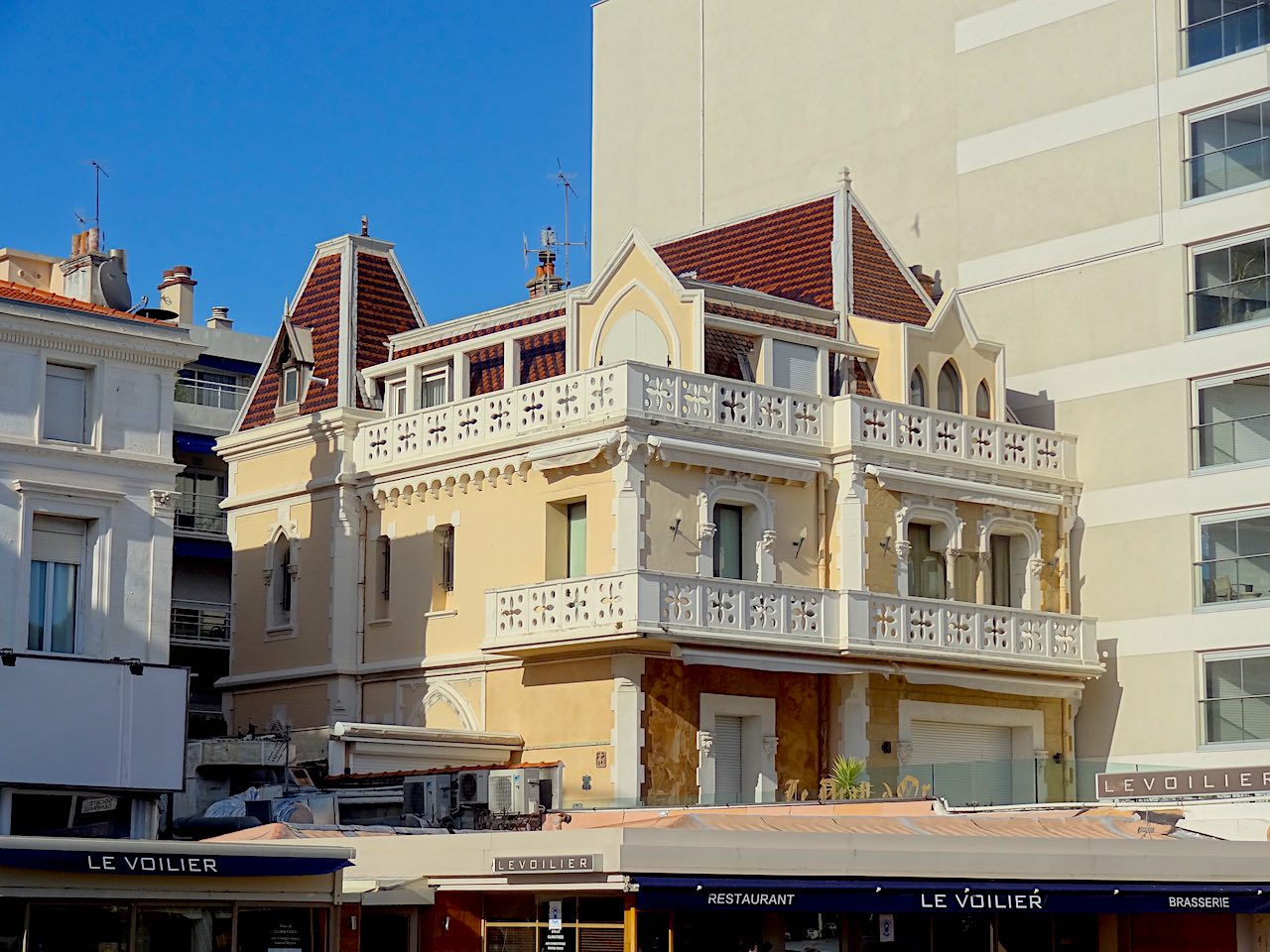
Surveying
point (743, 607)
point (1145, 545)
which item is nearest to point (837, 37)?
point (1145, 545)

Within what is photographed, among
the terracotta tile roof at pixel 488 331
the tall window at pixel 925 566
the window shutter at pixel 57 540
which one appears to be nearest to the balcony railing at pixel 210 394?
the terracotta tile roof at pixel 488 331

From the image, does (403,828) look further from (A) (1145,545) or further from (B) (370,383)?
(A) (1145,545)

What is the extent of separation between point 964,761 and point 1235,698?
18.0 feet

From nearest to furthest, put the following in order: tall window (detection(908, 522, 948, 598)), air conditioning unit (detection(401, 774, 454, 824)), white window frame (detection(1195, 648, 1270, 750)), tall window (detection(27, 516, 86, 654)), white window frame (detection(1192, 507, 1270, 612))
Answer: tall window (detection(27, 516, 86, 654)), air conditioning unit (detection(401, 774, 454, 824)), white window frame (detection(1195, 648, 1270, 750)), white window frame (detection(1192, 507, 1270, 612)), tall window (detection(908, 522, 948, 598))

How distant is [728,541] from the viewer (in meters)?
43.8

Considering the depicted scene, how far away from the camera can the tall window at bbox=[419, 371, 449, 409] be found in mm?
48062

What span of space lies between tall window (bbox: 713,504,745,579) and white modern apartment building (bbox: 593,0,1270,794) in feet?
25.6

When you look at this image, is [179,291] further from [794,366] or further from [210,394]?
[794,366]

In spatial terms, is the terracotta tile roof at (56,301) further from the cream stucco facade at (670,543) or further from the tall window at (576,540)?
the tall window at (576,540)

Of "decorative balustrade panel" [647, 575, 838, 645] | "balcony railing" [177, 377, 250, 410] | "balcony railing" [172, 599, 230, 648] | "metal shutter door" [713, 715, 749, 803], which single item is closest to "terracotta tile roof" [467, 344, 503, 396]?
"decorative balustrade panel" [647, 575, 838, 645]

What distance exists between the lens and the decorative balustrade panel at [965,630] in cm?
4359

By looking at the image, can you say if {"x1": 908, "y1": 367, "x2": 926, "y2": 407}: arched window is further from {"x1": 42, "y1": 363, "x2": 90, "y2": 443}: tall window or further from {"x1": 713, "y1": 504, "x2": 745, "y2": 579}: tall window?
{"x1": 42, "y1": 363, "x2": 90, "y2": 443}: tall window

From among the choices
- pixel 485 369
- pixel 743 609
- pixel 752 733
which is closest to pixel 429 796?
pixel 752 733

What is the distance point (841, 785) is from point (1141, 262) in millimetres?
13873
